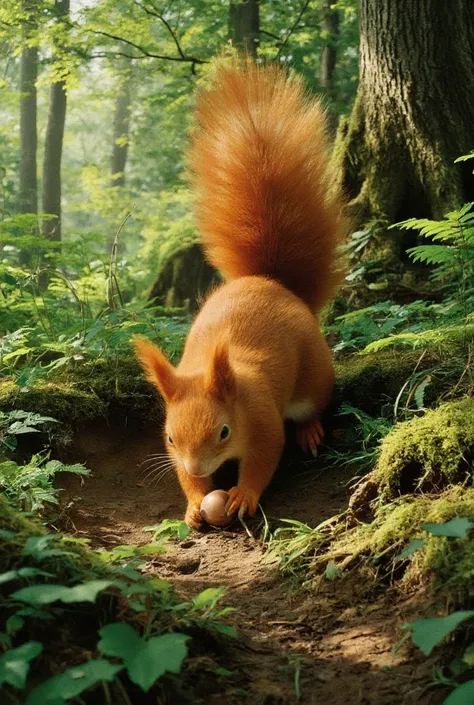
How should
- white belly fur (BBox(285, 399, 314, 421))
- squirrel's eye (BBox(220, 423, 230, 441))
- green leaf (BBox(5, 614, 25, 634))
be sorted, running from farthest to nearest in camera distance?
1. white belly fur (BBox(285, 399, 314, 421))
2. squirrel's eye (BBox(220, 423, 230, 441))
3. green leaf (BBox(5, 614, 25, 634))

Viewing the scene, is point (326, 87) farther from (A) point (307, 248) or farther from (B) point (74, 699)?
(B) point (74, 699)

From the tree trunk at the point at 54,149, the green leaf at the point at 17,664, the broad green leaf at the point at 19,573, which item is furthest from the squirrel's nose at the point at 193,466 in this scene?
the tree trunk at the point at 54,149

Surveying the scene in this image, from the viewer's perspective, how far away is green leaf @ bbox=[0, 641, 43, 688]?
A: 1351mm

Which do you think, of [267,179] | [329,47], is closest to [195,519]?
[267,179]

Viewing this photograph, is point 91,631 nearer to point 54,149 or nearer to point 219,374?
point 219,374

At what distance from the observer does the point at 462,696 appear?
4.81 ft

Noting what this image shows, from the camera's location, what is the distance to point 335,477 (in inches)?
134

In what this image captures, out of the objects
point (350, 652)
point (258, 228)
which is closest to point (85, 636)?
point (350, 652)

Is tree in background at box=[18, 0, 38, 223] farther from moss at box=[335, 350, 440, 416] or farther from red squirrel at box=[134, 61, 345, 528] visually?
moss at box=[335, 350, 440, 416]

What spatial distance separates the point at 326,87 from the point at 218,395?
697cm

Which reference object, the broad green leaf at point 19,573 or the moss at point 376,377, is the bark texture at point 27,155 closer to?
the moss at point 376,377

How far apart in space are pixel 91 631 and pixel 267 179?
9.66 ft

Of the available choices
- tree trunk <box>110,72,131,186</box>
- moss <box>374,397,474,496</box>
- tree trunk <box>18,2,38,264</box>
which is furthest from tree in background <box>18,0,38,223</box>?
moss <box>374,397,474,496</box>

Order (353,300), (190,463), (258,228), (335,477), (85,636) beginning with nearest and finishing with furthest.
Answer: (85,636)
(190,463)
(335,477)
(258,228)
(353,300)
